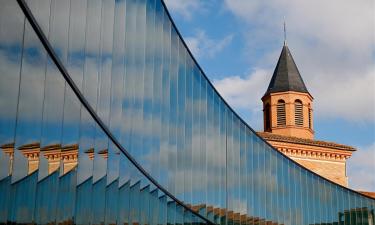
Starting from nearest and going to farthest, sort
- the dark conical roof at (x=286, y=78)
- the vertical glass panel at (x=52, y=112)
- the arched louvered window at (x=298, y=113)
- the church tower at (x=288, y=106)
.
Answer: the vertical glass panel at (x=52, y=112) → the church tower at (x=288, y=106) → the arched louvered window at (x=298, y=113) → the dark conical roof at (x=286, y=78)

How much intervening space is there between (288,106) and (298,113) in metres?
0.89

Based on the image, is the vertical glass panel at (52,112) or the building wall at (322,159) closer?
the vertical glass panel at (52,112)

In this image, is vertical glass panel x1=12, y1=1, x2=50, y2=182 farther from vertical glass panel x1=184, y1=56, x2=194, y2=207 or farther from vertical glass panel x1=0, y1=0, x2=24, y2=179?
vertical glass panel x1=184, y1=56, x2=194, y2=207

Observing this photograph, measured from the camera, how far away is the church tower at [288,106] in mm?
44156

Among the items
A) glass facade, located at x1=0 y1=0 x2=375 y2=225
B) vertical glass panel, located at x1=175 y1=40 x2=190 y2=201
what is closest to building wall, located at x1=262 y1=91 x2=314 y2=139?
glass facade, located at x1=0 y1=0 x2=375 y2=225

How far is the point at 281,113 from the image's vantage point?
44500 mm

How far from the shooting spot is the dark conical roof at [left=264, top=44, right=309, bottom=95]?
45.6m

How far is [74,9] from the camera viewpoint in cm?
1195

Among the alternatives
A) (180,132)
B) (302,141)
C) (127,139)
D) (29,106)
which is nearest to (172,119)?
(180,132)

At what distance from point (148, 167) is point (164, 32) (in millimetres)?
4196

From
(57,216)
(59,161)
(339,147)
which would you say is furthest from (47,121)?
(339,147)

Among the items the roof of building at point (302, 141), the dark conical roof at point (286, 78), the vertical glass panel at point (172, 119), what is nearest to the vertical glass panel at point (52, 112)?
the vertical glass panel at point (172, 119)

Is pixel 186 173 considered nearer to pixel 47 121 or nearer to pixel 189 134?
pixel 189 134

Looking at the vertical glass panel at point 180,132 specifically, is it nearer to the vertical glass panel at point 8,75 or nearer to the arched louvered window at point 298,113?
the vertical glass panel at point 8,75
